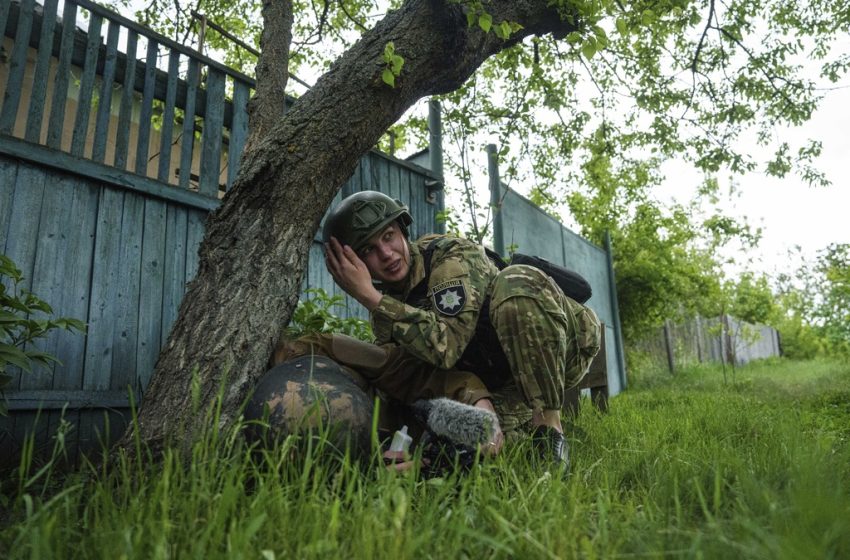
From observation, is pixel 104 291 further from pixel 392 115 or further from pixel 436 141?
pixel 436 141

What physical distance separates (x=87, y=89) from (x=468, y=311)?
245 centimetres

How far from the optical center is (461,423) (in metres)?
2.13

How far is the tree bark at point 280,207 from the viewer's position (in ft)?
6.97

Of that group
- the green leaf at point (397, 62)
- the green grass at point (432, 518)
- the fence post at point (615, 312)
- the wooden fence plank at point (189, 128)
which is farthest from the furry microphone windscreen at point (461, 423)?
the fence post at point (615, 312)

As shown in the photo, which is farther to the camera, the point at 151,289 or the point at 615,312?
the point at 615,312

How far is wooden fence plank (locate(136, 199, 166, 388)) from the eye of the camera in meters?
3.13

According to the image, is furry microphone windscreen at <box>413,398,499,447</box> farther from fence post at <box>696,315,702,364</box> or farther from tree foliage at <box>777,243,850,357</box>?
fence post at <box>696,315,702,364</box>

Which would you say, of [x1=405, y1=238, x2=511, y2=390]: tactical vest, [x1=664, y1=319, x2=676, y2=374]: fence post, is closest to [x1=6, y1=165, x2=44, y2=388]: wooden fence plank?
[x1=405, y1=238, x2=511, y2=390]: tactical vest

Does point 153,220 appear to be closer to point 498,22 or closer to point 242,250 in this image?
point 242,250

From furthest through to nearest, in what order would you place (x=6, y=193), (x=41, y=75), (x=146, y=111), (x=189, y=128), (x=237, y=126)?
(x=237, y=126), (x=189, y=128), (x=146, y=111), (x=41, y=75), (x=6, y=193)

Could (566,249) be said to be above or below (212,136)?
above

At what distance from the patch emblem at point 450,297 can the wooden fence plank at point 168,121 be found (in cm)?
188

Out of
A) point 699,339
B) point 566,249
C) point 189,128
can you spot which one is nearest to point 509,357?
point 189,128

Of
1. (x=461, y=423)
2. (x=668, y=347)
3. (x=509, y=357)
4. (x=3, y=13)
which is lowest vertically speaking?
(x=461, y=423)
